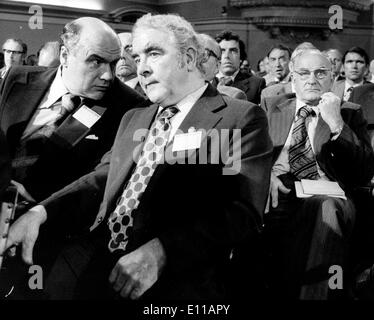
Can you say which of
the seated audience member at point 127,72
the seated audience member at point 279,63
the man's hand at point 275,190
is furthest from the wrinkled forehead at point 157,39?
the seated audience member at point 279,63

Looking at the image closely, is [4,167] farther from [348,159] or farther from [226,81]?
[226,81]

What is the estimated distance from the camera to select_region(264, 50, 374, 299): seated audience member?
2281mm

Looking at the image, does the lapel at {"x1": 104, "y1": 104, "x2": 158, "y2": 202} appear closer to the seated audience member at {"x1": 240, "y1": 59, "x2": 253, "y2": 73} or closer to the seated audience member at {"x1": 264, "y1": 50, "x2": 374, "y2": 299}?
the seated audience member at {"x1": 264, "y1": 50, "x2": 374, "y2": 299}

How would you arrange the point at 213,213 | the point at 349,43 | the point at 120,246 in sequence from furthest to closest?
the point at 349,43 → the point at 120,246 → the point at 213,213

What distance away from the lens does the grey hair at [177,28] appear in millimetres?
1772

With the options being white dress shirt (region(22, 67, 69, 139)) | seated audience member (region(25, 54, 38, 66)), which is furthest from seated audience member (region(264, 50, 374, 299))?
seated audience member (region(25, 54, 38, 66))

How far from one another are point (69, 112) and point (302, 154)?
107cm

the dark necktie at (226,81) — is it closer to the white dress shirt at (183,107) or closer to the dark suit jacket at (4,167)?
the white dress shirt at (183,107)

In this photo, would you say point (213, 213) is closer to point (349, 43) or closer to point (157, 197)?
point (157, 197)

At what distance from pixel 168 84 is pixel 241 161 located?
0.38 metres
